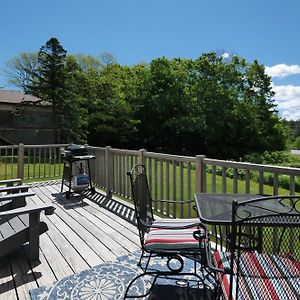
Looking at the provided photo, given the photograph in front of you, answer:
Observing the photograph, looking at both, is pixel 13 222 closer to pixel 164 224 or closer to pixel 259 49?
pixel 164 224

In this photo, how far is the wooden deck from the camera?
2.62 metres

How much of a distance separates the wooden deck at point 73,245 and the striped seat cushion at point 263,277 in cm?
154

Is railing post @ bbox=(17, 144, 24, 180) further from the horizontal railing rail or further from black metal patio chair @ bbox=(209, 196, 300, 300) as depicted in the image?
black metal patio chair @ bbox=(209, 196, 300, 300)

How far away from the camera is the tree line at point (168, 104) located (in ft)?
55.6

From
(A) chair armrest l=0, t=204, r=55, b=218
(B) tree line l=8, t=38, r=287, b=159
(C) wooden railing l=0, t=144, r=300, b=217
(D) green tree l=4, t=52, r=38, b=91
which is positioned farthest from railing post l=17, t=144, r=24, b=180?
(D) green tree l=4, t=52, r=38, b=91

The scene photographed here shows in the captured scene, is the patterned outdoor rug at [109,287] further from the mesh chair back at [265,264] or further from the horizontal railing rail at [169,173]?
the horizontal railing rail at [169,173]

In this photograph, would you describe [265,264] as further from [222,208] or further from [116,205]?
[116,205]

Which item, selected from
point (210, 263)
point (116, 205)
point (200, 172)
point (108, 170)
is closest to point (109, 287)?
point (210, 263)

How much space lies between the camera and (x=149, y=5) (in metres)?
11.5

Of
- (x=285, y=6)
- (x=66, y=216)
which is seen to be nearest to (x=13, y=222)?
(x=66, y=216)

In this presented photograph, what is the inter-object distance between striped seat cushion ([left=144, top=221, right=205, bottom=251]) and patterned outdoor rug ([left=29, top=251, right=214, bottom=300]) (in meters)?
0.39

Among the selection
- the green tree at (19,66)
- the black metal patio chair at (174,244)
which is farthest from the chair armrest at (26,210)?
the green tree at (19,66)

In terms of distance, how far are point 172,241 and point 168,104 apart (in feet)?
59.8

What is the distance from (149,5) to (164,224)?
1096 cm
